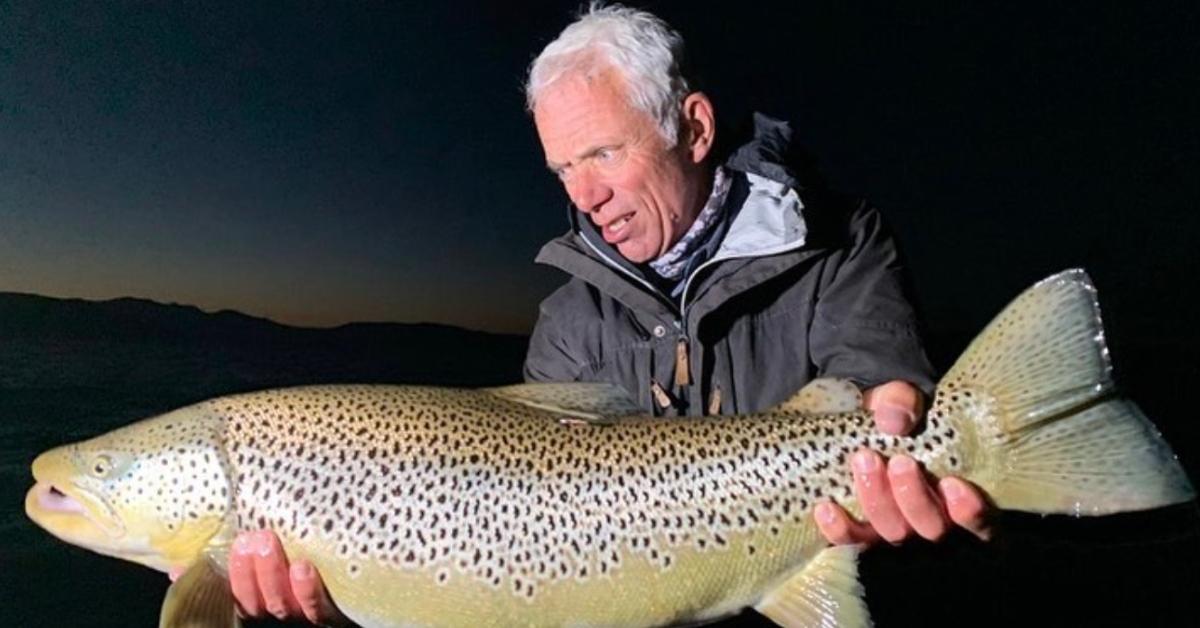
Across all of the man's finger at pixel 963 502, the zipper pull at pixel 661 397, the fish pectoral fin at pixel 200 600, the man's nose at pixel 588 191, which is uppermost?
the man's nose at pixel 588 191


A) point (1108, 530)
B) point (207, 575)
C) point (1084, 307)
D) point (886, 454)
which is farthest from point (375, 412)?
point (1108, 530)

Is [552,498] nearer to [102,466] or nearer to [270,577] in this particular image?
[270,577]

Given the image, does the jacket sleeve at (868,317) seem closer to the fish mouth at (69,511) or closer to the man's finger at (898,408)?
the man's finger at (898,408)

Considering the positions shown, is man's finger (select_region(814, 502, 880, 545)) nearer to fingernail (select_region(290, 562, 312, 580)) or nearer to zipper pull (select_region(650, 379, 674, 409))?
zipper pull (select_region(650, 379, 674, 409))

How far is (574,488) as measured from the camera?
9.11 ft

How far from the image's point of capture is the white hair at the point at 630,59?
3.67 m

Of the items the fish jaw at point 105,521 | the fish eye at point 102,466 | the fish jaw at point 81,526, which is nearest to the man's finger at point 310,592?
the fish jaw at point 105,521

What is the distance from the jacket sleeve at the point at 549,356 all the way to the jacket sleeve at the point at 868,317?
3.50 feet

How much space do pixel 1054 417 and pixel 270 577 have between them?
93.2 inches

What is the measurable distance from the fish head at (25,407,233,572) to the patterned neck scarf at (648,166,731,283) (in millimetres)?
1824

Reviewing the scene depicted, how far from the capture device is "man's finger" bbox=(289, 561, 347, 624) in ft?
9.10

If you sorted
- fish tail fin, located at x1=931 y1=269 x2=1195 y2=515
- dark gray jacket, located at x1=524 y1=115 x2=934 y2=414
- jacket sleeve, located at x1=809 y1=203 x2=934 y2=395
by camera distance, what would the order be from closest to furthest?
1. fish tail fin, located at x1=931 y1=269 x2=1195 y2=515
2. jacket sleeve, located at x1=809 y1=203 x2=934 y2=395
3. dark gray jacket, located at x1=524 y1=115 x2=934 y2=414

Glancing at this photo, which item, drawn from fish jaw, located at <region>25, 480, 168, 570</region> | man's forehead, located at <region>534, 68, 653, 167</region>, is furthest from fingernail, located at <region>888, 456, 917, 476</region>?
fish jaw, located at <region>25, 480, 168, 570</region>

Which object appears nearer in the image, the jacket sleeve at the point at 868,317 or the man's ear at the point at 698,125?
the jacket sleeve at the point at 868,317
